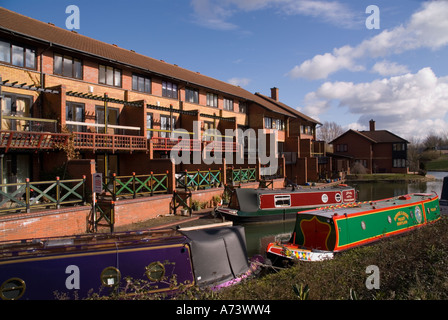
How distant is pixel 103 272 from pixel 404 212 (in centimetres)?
1105

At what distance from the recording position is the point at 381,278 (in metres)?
5.60

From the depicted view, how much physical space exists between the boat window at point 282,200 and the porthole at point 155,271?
1150 cm

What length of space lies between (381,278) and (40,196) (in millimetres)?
11243

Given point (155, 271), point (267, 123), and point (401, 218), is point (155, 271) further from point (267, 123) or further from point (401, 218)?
point (267, 123)

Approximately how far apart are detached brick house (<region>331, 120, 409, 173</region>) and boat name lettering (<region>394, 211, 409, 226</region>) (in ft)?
126

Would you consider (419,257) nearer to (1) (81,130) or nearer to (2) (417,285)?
(2) (417,285)

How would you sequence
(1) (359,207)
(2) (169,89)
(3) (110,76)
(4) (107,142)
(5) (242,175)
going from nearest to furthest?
(1) (359,207)
(4) (107,142)
(3) (110,76)
(5) (242,175)
(2) (169,89)

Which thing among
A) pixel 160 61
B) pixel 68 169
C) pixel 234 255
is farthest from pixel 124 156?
pixel 234 255

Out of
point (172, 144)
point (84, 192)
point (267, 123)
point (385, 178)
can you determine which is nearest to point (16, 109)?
point (84, 192)

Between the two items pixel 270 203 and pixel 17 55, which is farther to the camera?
pixel 270 203

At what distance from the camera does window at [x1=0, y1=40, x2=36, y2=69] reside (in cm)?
1451

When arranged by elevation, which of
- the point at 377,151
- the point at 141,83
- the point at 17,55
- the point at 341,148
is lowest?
the point at 377,151

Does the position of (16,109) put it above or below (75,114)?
below

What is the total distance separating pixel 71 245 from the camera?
600cm
